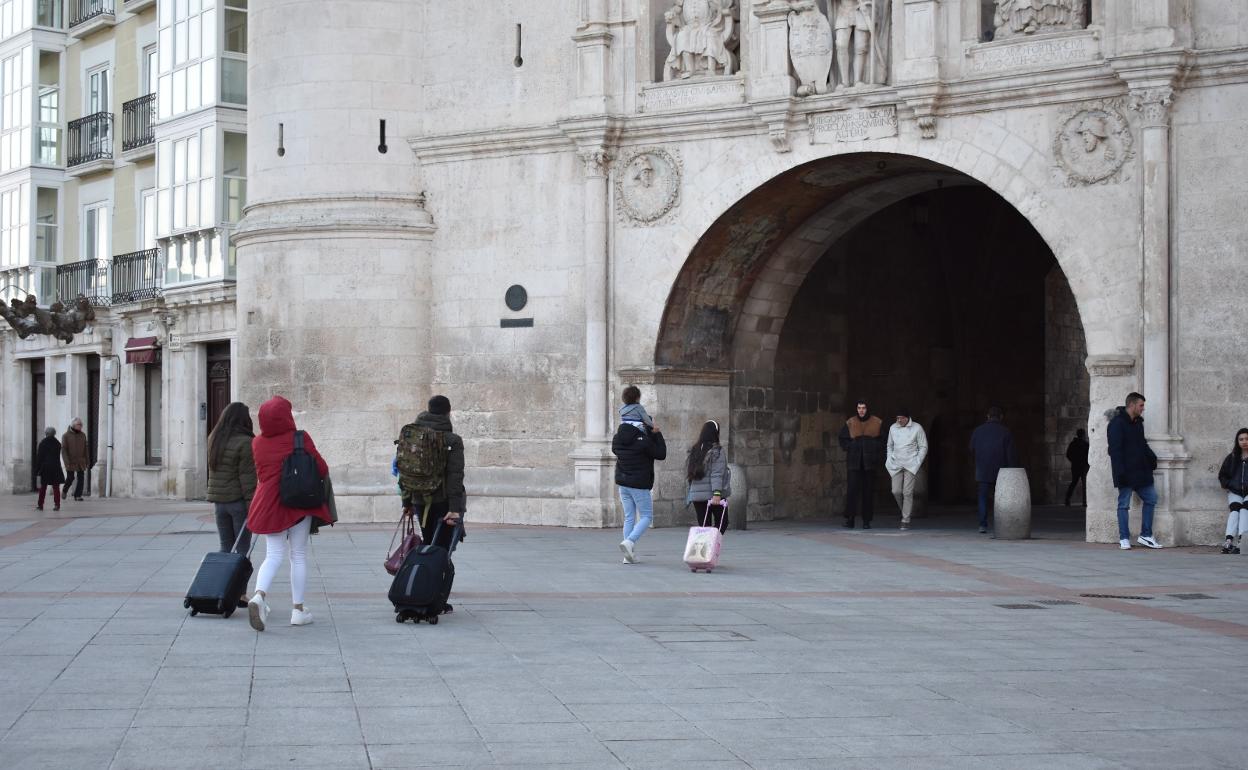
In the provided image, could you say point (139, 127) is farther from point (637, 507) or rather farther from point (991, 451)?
point (637, 507)

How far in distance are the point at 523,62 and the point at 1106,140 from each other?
767 centimetres

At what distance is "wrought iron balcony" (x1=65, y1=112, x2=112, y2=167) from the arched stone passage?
1649 centimetres

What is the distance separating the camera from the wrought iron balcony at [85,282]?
106ft

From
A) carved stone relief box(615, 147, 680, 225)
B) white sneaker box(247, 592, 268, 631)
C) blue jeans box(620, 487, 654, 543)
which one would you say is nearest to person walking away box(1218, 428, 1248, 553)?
→ blue jeans box(620, 487, 654, 543)

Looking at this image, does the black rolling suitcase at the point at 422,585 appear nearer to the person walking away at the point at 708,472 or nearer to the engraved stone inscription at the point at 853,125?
the person walking away at the point at 708,472

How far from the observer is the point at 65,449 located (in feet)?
90.8

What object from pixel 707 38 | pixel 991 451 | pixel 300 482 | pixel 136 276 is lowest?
pixel 991 451

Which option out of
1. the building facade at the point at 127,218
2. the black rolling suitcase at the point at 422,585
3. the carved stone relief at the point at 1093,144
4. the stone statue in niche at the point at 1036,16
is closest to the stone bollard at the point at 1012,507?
the carved stone relief at the point at 1093,144

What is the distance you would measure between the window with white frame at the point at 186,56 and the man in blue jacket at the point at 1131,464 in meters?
17.7

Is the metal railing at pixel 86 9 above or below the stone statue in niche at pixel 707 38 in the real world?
above

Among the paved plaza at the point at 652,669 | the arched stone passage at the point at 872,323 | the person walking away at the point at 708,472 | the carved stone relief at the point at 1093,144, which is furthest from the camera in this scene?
the arched stone passage at the point at 872,323

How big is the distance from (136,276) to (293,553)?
21746 millimetres

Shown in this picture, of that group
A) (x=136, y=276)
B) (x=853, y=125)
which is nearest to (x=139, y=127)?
(x=136, y=276)

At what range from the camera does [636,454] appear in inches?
575
